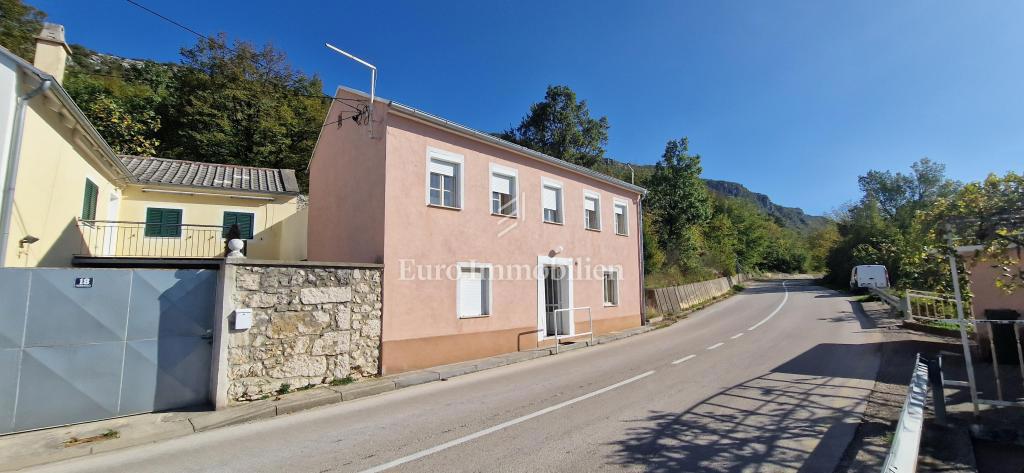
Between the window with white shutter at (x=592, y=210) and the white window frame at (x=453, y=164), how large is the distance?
5768mm

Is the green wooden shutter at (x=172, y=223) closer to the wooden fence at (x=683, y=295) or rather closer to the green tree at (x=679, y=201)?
the wooden fence at (x=683, y=295)

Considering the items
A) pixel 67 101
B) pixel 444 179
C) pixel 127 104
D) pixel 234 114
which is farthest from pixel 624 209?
pixel 127 104

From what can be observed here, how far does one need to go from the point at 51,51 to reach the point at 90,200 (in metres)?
3.78

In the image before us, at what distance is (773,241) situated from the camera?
68312 millimetres

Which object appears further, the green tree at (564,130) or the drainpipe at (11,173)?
the green tree at (564,130)

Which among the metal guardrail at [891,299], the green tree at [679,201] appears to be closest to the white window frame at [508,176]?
the metal guardrail at [891,299]

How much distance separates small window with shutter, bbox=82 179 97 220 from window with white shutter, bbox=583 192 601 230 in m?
14.5

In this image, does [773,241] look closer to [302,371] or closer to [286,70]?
[286,70]

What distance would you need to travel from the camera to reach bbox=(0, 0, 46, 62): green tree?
69.4ft

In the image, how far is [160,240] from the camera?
51.9ft

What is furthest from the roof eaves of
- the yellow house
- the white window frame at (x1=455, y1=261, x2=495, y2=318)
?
the white window frame at (x1=455, y1=261, x2=495, y2=318)

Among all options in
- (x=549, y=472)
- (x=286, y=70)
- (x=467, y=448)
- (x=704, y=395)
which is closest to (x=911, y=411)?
(x=704, y=395)

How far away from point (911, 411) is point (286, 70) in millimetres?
38333

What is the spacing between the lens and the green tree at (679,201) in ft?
111
